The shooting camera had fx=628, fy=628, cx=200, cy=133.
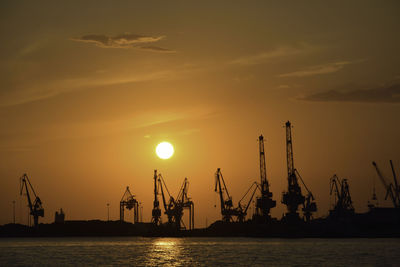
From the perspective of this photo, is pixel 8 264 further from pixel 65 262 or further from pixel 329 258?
pixel 329 258

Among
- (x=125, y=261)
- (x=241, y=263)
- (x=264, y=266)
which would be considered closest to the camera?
(x=264, y=266)

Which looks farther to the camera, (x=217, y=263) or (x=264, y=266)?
(x=217, y=263)

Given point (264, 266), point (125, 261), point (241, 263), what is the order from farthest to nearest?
point (125, 261) → point (241, 263) → point (264, 266)

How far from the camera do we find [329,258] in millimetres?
115312

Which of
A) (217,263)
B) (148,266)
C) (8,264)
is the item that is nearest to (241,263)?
(217,263)

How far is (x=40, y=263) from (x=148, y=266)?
19.4m

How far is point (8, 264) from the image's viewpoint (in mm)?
103500

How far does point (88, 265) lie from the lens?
332 ft

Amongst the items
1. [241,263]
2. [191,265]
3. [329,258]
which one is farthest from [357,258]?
[191,265]

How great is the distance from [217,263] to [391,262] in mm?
28291

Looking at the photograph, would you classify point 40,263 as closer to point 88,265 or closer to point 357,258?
point 88,265

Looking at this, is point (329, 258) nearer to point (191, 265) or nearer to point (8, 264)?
point (191, 265)

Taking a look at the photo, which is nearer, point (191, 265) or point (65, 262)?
point (191, 265)

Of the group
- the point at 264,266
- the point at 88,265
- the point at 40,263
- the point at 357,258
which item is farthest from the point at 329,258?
the point at 40,263
